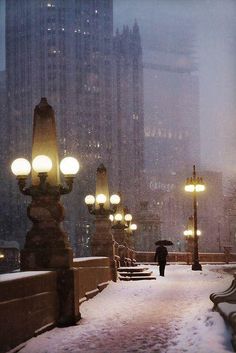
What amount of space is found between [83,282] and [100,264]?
389 centimetres

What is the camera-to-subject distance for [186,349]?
308 inches

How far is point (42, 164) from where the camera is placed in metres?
11.4

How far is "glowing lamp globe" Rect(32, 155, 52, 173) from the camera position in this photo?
11383 mm

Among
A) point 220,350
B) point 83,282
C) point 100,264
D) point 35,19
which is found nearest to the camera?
point 220,350

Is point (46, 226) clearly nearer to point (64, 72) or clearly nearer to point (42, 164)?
point (42, 164)

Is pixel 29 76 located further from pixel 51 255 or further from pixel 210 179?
pixel 51 255

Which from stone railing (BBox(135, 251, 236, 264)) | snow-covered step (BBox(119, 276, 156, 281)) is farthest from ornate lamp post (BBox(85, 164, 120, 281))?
stone railing (BBox(135, 251, 236, 264))

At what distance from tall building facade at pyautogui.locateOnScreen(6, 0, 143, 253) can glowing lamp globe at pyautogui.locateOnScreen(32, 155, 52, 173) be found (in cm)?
11357

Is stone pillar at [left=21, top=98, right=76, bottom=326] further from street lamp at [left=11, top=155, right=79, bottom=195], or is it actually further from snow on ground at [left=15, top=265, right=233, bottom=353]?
snow on ground at [left=15, top=265, right=233, bottom=353]

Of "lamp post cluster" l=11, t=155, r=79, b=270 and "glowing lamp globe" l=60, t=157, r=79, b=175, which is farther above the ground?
"glowing lamp globe" l=60, t=157, r=79, b=175

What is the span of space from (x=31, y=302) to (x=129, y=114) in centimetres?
15638

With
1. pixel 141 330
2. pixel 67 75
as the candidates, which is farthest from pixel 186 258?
pixel 67 75

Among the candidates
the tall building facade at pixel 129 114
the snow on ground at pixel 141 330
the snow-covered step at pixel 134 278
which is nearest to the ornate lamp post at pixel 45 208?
the snow on ground at pixel 141 330

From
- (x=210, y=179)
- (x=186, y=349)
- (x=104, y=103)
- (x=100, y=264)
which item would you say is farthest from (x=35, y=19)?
(x=186, y=349)
